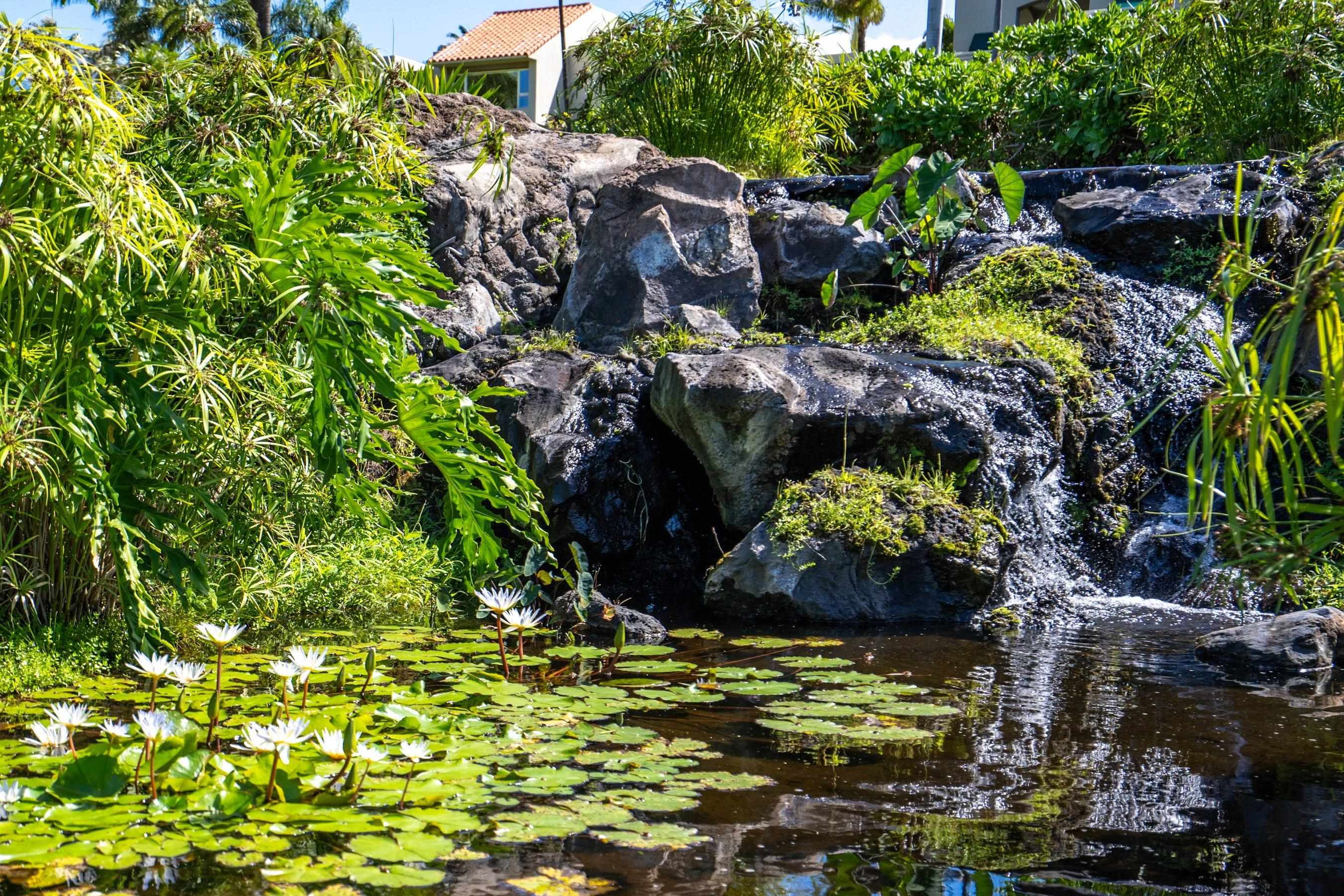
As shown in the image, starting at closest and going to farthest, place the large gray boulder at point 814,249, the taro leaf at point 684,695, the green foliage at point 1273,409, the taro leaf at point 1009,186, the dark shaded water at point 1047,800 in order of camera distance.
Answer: the green foliage at point 1273,409 → the dark shaded water at point 1047,800 → the taro leaf at point 684,695 → the taro leaf at point 1009,186 → the large gray boulder at point 814,249

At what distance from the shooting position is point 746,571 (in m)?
6.08

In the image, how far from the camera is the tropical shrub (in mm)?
3545

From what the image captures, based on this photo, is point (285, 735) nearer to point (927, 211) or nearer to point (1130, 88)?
point (927, 211)

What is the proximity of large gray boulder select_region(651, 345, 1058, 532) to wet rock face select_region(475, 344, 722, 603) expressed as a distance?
1.12 ft

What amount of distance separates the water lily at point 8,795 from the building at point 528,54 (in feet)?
109

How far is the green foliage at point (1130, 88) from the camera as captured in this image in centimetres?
986

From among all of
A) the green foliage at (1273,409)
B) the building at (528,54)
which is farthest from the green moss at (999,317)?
the building at (528,54)

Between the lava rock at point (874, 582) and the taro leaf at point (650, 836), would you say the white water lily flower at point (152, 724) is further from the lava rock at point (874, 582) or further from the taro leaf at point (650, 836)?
the lava rock at point (874, 582)

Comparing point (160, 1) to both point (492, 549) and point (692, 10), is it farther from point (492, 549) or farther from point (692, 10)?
point (492, 549)

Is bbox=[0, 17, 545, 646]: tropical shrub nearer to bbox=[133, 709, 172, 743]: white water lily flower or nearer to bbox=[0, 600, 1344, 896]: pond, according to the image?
bbox=[0, 600, 1344, 896]: pond

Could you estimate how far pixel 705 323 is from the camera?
834cm

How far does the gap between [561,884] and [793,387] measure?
4448 mm

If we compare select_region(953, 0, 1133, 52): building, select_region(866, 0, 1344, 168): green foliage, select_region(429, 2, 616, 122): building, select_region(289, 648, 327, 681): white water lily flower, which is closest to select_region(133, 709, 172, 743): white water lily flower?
select_region(289, 648, 327, 681): white water lily flower

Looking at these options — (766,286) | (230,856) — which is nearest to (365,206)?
(230,856)
